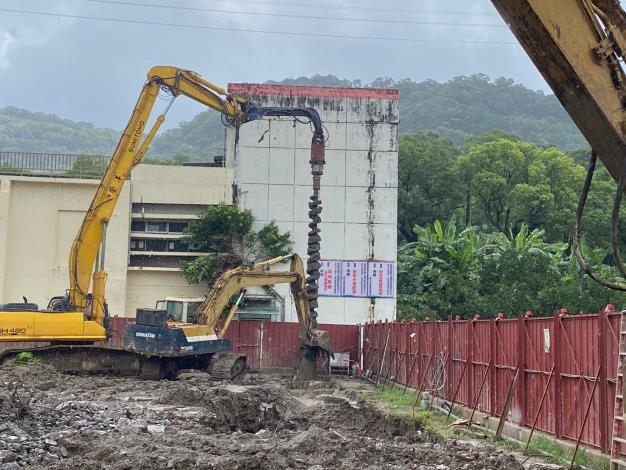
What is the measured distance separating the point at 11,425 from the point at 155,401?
6.00 metres

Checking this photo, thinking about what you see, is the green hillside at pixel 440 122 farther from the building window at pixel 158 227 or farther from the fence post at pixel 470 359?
the fence post at pixel 470 359

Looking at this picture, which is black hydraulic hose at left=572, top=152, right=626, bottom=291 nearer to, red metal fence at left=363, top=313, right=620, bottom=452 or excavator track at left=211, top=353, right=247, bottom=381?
red metal fence at left=363, top=313, right=620, bottom=452

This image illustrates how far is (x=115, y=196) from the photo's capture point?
22.2 metres

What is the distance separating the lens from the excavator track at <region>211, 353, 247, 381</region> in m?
23.5

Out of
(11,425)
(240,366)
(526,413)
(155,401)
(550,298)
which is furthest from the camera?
(550,298)

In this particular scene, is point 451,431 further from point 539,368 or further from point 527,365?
point 539,368

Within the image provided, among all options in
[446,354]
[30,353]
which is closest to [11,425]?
[446,354]

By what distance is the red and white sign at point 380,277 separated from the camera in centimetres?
3822

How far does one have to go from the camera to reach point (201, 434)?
1184 cm

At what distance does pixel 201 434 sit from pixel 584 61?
29.5 ft

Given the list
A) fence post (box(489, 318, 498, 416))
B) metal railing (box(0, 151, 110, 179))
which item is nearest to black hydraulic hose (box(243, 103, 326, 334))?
fence post (box(489, 318, 498, 416))

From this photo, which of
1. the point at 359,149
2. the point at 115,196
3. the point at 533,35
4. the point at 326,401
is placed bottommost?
the point at 326,401

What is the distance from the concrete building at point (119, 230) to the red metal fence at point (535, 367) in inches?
827

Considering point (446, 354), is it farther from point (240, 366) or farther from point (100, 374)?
point (100, 374)
